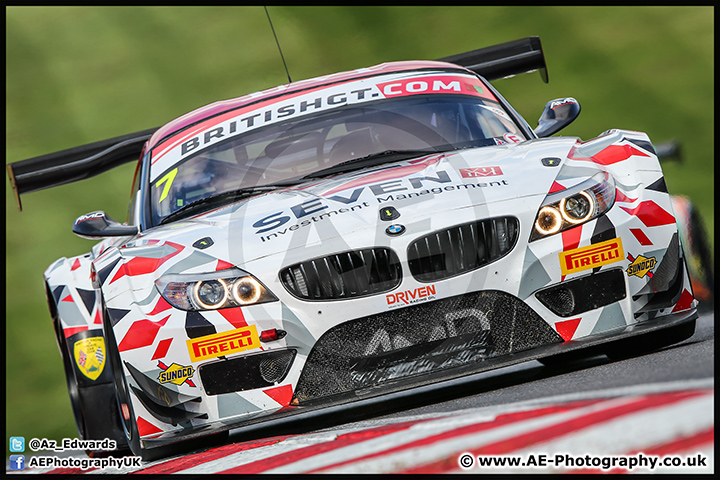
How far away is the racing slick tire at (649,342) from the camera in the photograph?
3.97 m

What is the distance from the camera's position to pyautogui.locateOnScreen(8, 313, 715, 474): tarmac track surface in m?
2.21

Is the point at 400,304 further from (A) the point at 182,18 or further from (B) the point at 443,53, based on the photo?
(A) the point at 182,18

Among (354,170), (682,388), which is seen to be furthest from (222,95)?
(682,388)

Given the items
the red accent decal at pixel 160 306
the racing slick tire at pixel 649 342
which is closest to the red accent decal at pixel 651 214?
the racing slick tire at pixel 649 342

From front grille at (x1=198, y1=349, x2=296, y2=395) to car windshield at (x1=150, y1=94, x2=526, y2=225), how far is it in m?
1.37

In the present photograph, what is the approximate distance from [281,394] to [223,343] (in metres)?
0.30

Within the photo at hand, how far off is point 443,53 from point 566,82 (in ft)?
9.81

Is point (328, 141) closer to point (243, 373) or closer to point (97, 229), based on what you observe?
point (97, 229)

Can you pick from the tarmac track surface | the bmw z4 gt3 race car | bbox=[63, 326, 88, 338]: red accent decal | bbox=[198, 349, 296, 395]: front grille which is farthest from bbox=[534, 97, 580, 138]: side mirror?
bbox=[63, 326, 88, 338]: red accent decal

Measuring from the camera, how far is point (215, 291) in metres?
3.65

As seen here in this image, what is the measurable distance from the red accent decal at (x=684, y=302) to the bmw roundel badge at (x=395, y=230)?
1199mm

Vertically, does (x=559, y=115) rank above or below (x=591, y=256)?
above

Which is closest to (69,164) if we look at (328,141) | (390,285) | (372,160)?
(328,141)

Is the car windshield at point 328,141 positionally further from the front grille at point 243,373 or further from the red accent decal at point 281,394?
the red accent decal at point 281,394
